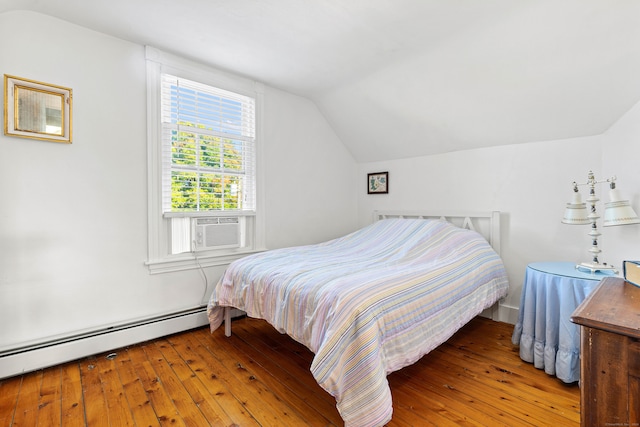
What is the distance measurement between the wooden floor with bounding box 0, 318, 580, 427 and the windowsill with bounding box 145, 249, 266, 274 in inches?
24.2

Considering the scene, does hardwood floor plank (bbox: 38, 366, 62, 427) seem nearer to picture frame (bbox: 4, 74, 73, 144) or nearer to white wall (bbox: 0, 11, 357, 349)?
white wall (bbox: 0, 11, 357, 349)

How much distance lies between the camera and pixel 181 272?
2656mm

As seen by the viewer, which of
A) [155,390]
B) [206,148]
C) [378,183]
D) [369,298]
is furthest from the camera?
[378,183]

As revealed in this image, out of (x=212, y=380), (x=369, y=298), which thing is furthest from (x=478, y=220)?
(x=212, y=380)

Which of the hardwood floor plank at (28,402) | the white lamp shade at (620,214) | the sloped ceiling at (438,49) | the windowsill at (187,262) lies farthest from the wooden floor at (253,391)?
the sloped ceiling at (438,49)

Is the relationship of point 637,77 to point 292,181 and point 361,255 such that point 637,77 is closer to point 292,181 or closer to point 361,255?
point 361,255

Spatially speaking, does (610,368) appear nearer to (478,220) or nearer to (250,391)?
(250,391)

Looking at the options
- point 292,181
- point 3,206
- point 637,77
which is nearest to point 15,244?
point 3,206

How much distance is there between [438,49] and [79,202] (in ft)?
9.55

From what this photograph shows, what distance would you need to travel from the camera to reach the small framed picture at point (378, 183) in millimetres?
3801

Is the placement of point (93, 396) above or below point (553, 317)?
below

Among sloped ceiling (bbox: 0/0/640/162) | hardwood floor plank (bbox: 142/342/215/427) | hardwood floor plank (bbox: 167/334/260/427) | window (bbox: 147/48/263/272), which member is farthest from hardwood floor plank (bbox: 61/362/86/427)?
sloped ceiling (bbox: 0/0/640/162)

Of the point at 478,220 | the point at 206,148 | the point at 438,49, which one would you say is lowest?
the point at 478,220

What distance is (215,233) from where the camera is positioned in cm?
278
